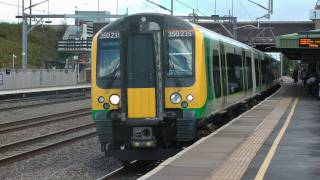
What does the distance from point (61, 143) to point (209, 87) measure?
17.5 feet

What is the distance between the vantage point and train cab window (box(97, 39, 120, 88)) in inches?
488

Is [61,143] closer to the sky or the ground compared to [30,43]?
closer to the ground

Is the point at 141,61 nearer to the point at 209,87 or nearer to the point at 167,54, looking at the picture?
the point at 167,54

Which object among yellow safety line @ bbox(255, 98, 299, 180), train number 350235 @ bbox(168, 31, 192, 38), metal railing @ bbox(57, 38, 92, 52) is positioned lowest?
yellow safety line @ bbox(255, 98, 299, 180)

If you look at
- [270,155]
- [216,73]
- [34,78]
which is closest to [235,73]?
[216,73]

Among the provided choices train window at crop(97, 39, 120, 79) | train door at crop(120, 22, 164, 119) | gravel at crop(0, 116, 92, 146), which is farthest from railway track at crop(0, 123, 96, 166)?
train door at crop(120, 22, 164, 119)

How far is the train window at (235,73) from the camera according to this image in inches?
682

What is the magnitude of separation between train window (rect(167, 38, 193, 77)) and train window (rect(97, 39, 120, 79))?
3.38 feet

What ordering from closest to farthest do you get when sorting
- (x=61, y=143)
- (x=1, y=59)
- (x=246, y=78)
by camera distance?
(x=61, y=143)
(x=246, y=78)
(x=1, y=59)

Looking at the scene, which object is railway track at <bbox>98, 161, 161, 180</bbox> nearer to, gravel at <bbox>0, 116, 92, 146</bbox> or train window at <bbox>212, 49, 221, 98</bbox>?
train window at <bbox>212, 49, 221, 98</bbox>

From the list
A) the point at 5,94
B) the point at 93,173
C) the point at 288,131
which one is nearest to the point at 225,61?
the point at 288,131

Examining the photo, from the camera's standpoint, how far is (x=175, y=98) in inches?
477

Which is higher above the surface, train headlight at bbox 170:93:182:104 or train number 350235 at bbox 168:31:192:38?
train number 350235 at bbox 168:31:192:38

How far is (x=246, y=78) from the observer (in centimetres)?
2247
